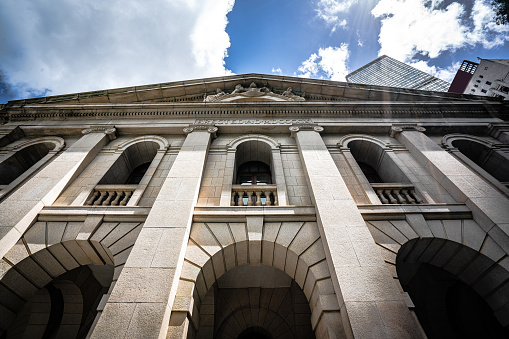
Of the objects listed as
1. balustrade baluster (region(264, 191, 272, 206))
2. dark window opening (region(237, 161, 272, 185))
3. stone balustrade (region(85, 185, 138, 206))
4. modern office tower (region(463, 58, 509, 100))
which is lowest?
balustrade baluster (region(264, 191, 272, 206))

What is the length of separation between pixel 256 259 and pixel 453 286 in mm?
6543

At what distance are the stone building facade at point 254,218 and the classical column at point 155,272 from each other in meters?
0.03

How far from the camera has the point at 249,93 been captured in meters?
10.9

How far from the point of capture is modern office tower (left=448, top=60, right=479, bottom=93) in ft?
150

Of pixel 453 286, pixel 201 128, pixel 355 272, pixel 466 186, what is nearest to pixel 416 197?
pixel 466 186

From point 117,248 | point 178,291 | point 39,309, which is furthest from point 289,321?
point 39,309

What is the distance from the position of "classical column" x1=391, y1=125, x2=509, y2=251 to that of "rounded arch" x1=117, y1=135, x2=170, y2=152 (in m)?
8.99

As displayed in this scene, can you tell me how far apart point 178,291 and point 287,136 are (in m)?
6.45

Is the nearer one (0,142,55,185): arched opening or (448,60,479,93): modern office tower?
(0,142,55,185): arched opening

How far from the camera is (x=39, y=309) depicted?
6.89 m

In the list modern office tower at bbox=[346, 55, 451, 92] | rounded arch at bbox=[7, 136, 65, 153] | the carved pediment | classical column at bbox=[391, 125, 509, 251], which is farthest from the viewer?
modern office tower at bbox=[346, 55, 451, 92]

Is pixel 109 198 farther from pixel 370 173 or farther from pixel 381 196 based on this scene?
pixel 370 173

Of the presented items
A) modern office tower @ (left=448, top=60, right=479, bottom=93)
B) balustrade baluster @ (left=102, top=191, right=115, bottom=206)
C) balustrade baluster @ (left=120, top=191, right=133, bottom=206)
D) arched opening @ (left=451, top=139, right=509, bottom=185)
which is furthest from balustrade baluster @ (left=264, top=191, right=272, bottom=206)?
modern office tower @ (left=448, top=60, right=479, bottom=93)

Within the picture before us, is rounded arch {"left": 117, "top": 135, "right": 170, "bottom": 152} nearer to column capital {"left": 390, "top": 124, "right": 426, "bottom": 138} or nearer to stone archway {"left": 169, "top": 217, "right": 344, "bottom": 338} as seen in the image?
stone archway {"left": 169, "top": 217, "right": 344, "bottom": 338}
